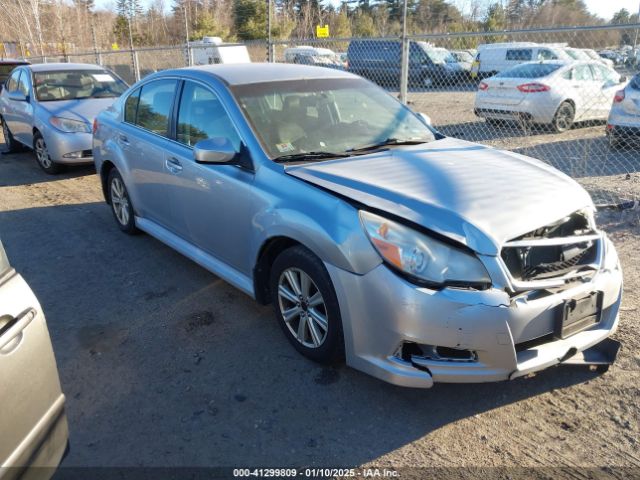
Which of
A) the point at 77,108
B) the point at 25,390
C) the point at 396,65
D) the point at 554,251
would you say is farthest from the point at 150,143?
the point at 396,65

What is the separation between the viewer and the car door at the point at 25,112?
8.73 m

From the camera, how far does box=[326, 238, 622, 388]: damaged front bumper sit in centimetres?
254

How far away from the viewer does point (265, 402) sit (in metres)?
2.99

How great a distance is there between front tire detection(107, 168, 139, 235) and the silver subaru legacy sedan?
43.0 inches

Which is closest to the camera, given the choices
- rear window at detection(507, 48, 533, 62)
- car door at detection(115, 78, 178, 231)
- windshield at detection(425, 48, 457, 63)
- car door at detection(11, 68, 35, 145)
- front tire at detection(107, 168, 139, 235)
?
car door at detection(115, 78, 178, 231)

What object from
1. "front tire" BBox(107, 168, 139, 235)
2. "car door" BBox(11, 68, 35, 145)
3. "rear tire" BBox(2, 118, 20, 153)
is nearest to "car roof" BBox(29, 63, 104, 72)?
"car door" BBox(11, 68, 35, 145)

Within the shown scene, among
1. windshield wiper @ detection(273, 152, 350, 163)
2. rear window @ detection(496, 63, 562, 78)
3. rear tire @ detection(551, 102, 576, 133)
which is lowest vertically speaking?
rear tire @ detection(551, 102, 576, 133)

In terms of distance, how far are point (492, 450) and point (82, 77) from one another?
30.0 ft

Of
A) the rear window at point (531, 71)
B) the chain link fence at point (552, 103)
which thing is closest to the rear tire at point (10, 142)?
the chain link fence at point (552, 103)

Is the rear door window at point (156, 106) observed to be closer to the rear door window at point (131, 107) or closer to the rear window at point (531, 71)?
the rear door window at point (131, 107)

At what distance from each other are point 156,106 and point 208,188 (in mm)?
1359

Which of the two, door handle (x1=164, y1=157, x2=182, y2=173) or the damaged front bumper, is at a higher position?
door handle (x1=164, y1=157, x2=182, y2=173)

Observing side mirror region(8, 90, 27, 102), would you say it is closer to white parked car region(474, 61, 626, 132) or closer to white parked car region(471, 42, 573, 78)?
white parked car region(474, 61, 626, 132)

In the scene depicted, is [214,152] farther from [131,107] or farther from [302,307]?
[131,107]
